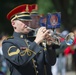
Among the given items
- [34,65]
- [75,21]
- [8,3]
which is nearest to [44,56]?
[34,65]

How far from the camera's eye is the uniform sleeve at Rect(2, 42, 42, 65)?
6912mm

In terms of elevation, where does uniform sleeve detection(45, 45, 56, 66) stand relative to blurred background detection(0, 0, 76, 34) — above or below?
above

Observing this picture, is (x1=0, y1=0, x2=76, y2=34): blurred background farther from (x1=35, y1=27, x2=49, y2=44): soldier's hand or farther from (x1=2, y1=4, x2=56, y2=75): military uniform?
(x1=35, y1=27, x2=49, y2=44): soldier's hand

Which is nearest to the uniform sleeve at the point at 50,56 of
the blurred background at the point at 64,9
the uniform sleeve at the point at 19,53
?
the uniform sleeve at the point at 19,53

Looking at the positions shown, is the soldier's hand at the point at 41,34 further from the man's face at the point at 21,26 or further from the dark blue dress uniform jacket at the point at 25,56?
the man's face at the point at 21,26

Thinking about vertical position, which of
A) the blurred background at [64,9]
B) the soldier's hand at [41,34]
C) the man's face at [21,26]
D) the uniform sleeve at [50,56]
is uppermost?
the man's face at [21,26]

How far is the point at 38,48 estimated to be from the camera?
7.04 meters

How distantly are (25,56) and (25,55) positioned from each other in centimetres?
2

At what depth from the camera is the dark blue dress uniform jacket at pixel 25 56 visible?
22.8ft

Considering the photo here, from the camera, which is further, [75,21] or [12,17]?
[75,21]

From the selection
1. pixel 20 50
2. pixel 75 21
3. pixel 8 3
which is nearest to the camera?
pixel 20 50

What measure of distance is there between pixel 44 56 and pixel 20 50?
0.44 meters

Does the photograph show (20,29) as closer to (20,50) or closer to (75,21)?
(20,50)

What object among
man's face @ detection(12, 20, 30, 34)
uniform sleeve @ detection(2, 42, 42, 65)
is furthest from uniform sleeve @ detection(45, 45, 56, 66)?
man's face @ detection(12, 20, 30, 34)
